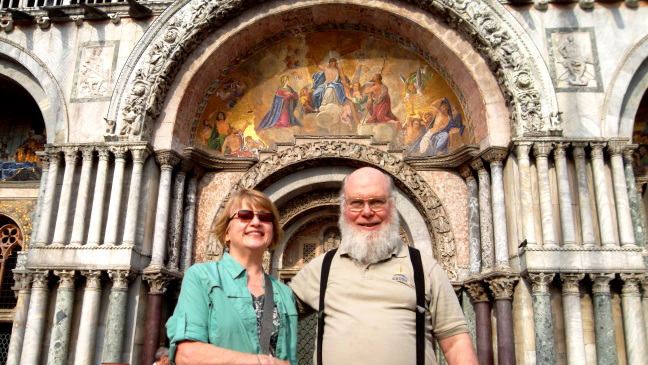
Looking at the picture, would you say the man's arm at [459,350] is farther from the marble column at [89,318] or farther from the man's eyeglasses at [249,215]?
the marble column at [89,318]

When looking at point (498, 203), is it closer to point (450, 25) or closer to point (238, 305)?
point (450, 25)

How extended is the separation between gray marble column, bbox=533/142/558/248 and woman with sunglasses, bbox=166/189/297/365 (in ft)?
25.5

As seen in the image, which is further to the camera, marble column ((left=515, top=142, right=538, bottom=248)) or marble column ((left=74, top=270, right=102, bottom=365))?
marble column ((left=515, top=142, right=538, bottom=248))

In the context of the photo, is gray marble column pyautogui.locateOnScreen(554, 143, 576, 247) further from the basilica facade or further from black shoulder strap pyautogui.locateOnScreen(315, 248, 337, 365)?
black shoulder strap pyautogui.locateOnScreen(315, 248, 337, 365)

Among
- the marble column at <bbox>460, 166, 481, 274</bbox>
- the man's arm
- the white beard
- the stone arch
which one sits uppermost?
the stone arch

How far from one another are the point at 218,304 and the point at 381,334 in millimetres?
896

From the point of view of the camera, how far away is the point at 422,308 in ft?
9.68

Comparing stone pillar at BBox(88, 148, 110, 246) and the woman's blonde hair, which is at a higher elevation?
stone pillar at BBox(88, 148, 110, 246)

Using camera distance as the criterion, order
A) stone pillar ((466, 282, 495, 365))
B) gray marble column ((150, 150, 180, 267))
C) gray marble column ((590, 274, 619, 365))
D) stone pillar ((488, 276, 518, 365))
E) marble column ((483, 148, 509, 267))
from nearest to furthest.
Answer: gray marble column ((590, 274, 619, 365)) → stone pillar ((488, 276, 518, 365)) → stone pillar ((466, 282, 495, 365)) → marble column ((483, 148, 509, 267)) → gray marble column ((150, 150, 180, 267))

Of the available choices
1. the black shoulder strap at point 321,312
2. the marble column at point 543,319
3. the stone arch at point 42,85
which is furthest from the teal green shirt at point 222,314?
the stone arch at point 42,85

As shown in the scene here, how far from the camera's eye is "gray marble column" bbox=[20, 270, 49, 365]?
9.83 metres

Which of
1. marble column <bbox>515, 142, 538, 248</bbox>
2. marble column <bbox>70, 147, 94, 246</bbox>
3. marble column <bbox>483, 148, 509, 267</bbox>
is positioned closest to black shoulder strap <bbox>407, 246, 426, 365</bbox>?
marble column <bbox>515, 142, 538, 248</bbox>

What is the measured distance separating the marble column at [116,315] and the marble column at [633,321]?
29.5 ft

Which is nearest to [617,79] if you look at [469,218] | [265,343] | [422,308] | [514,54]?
[514,54]
